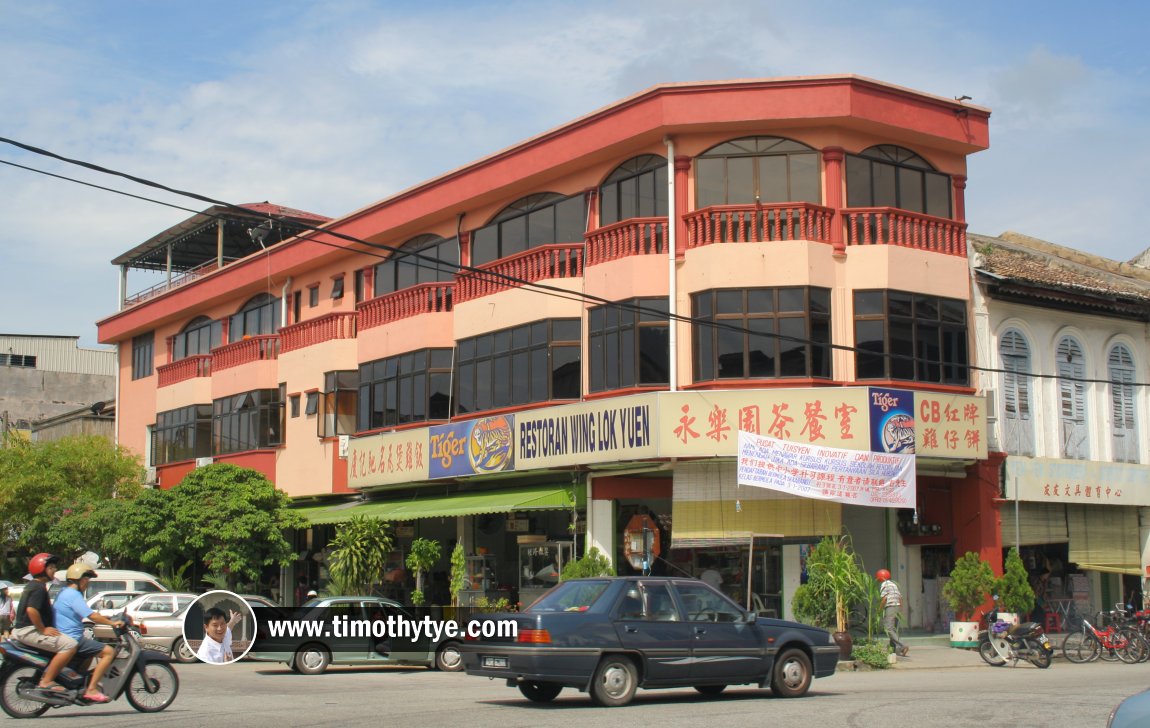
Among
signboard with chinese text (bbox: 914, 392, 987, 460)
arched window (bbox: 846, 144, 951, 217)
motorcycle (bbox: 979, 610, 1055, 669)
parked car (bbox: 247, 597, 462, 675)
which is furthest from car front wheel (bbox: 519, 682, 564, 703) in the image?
arched window (bbox: 846, 144, 951, 217)

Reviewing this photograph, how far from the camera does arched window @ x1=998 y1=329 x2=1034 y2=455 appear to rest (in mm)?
27984

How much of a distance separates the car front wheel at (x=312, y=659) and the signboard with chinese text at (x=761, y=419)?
23.7ft

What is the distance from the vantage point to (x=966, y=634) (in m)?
25.6

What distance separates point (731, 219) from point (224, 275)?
2198cm

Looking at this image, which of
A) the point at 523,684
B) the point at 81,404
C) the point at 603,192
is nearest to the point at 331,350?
the point at 603,192

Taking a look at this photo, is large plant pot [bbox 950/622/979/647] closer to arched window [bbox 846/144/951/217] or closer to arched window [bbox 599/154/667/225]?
arched window [bbox 846/144/951/217]

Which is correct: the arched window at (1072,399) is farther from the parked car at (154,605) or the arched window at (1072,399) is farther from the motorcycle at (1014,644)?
the parked car at (154,605)

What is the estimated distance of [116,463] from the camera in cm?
4334

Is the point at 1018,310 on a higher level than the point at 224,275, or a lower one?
lower

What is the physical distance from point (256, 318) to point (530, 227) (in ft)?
48.9

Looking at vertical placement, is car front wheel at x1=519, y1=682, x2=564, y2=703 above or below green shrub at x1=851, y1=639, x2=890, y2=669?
above

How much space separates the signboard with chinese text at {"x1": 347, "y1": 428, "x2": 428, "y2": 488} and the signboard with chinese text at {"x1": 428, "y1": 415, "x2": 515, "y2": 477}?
20.2 inches

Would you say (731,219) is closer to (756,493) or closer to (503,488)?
(756,493)

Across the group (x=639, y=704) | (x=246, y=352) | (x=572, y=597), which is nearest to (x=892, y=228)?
(x=572, y=597)
